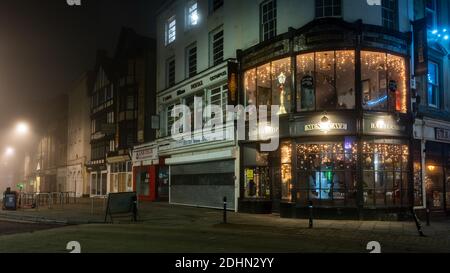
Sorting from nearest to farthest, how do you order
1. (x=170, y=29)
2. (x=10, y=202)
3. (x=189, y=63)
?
(x=10, y=202) < (x=189, y=63) < (x=170, y=29)

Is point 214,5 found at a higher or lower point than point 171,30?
lower

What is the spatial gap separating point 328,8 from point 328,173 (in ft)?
24.8

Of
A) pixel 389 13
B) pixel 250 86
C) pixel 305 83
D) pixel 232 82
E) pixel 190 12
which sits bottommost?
pixel 305 83

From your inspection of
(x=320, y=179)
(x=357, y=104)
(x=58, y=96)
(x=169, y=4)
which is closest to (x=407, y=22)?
(x=357, y=104)

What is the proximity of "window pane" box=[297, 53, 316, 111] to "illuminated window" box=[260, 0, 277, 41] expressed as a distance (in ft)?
8.82

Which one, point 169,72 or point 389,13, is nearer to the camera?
point 389,13

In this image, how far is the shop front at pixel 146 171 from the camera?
1393 inches

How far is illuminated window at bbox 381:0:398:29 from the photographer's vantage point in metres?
21.2

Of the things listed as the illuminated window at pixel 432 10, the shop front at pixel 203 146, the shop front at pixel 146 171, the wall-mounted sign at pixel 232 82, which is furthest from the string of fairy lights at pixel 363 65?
the shop front at pixel 146 171

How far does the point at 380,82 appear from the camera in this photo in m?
20.7

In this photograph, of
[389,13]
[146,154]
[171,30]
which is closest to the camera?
[389,13]

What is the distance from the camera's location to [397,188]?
20.7 metres

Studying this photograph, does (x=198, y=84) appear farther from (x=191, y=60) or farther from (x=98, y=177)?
(x=98, y=177)

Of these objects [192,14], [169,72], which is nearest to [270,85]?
[192,14]
